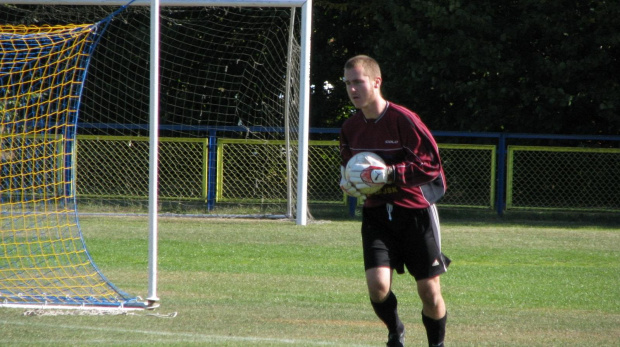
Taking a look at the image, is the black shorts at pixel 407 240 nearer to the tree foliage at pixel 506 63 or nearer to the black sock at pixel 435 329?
the black sock at pixel 435 329

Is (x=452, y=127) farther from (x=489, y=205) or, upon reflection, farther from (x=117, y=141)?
(x=117, y=141)

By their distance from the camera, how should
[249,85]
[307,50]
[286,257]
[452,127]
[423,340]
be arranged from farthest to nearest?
[452,127]
[249,85]
[307,50]
[286,257]
[423,340]

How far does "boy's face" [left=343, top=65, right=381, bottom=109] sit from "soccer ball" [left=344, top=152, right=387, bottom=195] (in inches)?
13.1

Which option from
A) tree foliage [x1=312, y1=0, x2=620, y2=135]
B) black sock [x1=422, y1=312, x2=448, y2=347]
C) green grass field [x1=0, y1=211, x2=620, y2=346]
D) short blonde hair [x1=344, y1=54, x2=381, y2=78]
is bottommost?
green grass field [x1=0, y1=211, x2=620, y2=346]

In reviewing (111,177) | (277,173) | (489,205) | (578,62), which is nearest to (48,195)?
(111,177)

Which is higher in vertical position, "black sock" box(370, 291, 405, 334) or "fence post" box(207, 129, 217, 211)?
"fence post" box(207, 129, 217, 211)

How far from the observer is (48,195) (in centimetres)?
1413

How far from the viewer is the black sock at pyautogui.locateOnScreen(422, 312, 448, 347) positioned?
549 centimetres

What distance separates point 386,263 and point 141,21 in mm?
14394

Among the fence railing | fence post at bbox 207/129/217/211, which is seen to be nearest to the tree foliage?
the fence railing

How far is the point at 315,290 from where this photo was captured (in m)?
8.31

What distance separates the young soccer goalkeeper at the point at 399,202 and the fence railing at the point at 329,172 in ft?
37.6

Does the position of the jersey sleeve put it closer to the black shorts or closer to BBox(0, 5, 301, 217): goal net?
the black shorts

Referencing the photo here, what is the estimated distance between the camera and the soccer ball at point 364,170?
5223mm
